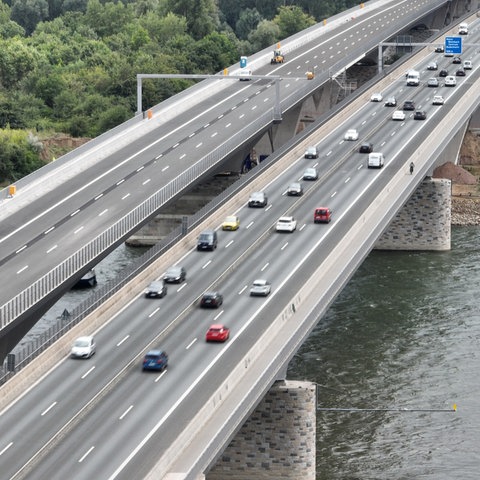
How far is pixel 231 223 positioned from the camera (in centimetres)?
11175

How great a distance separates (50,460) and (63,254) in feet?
96.2

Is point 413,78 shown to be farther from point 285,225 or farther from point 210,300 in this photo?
point 210,300

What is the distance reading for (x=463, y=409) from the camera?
93.2m

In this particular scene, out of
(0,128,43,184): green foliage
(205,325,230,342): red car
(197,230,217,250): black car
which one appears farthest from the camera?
(0,128,43,184): green foliage

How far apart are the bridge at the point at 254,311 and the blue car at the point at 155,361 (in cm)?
85

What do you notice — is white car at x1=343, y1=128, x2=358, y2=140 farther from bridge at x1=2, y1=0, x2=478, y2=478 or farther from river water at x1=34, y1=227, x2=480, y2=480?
river water at x1=34, y1=227, x2=480, y2=480

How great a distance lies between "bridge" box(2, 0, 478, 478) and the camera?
2859 inches

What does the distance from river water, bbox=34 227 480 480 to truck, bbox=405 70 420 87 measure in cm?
4319

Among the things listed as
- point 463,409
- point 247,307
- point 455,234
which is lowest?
point 455,234

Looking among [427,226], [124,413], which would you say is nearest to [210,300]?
[124,413]

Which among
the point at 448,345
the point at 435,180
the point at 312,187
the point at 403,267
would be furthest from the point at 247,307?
the point at 435,180

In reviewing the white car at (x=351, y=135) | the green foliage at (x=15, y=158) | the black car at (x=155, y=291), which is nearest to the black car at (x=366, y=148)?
the white car at (x=351, y=135)

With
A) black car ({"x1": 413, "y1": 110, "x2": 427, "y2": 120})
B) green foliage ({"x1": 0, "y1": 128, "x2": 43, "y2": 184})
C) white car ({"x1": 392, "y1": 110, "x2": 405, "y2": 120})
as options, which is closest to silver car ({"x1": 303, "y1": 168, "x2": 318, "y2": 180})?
black car ({"x1": 413, "y1": 110, "x2": 427, "y2": 120})

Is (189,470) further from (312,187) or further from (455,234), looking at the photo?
(455,234)
